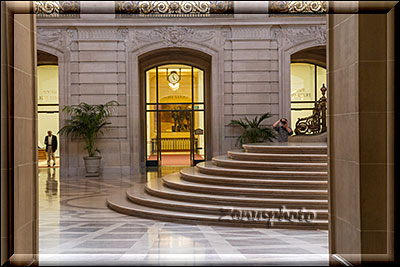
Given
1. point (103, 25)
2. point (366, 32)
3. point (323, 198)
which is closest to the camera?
point (366, 32)

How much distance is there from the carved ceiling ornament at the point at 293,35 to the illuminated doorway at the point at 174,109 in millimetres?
3806

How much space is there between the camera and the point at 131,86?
1617 cm

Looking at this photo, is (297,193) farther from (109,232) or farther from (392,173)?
(392,173)

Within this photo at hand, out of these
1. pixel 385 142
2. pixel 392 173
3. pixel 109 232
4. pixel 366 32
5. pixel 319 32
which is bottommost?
pixel 109 232

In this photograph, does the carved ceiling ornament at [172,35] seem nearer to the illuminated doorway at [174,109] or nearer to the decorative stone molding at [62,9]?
the illuminated doorway at [174,109]

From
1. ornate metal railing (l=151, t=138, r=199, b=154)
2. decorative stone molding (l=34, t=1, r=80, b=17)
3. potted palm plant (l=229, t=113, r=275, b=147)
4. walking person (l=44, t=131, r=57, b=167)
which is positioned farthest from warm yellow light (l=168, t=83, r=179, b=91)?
decorative stone molding (l=34, t=1, r=80, b=17)

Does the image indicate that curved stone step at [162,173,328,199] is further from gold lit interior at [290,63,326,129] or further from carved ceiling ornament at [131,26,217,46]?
gold lit interior at [290,63,326,129]

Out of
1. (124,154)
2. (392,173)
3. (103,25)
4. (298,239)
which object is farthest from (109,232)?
(103,25)

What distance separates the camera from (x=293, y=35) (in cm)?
1622

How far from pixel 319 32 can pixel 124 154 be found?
319 inches

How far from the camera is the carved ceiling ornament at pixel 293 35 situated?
16172 millimetres

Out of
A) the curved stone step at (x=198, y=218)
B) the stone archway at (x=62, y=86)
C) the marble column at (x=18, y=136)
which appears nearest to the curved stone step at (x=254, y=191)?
the curved stone step at (x=198, y=218)

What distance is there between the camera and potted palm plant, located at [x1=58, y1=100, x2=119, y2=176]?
50.5 ft

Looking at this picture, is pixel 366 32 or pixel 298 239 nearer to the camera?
pixel 366 32
